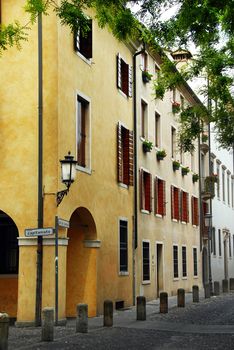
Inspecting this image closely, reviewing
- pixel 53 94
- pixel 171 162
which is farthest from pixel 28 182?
pixel 171 162

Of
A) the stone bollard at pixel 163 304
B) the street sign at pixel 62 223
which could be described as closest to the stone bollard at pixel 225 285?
the stone bollard at pixel 163 304

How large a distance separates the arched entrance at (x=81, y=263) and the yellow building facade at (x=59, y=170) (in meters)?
0.03

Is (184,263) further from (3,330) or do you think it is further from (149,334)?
(3,330)

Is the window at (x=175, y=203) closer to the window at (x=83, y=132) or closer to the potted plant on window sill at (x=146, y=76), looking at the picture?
the potted plant on window sill at (x=146, y=76)

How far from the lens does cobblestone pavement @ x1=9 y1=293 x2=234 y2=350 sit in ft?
43.1

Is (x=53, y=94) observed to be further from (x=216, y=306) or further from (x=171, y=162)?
(x=171, y=162)

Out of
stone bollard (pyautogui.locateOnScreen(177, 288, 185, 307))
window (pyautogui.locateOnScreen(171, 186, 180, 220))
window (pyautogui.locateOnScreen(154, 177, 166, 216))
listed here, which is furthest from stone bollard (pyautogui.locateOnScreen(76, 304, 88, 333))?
window (pyautogui.locateOnScreen(171, 186, 180, 220))

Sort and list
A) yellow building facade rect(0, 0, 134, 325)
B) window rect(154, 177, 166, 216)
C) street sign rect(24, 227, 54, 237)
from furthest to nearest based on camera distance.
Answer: window rect(154, 177, 166, 216) < yellow building facade rect(0, 0, 134, 325) < street sign rect(24, 227, 54, 237)

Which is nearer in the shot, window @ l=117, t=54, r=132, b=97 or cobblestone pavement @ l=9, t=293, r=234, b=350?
cobblestone pavement @ l=9, t=293, r=234, b=350

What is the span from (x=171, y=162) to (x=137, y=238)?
8211 mm

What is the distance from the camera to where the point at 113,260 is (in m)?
22.6

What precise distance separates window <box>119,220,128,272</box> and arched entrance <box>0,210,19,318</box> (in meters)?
4.87

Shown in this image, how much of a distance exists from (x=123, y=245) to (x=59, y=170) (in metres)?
7.06

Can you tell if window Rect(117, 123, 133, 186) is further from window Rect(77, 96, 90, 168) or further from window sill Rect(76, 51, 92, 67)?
window sill Rect(76, 51, 92, 67)
